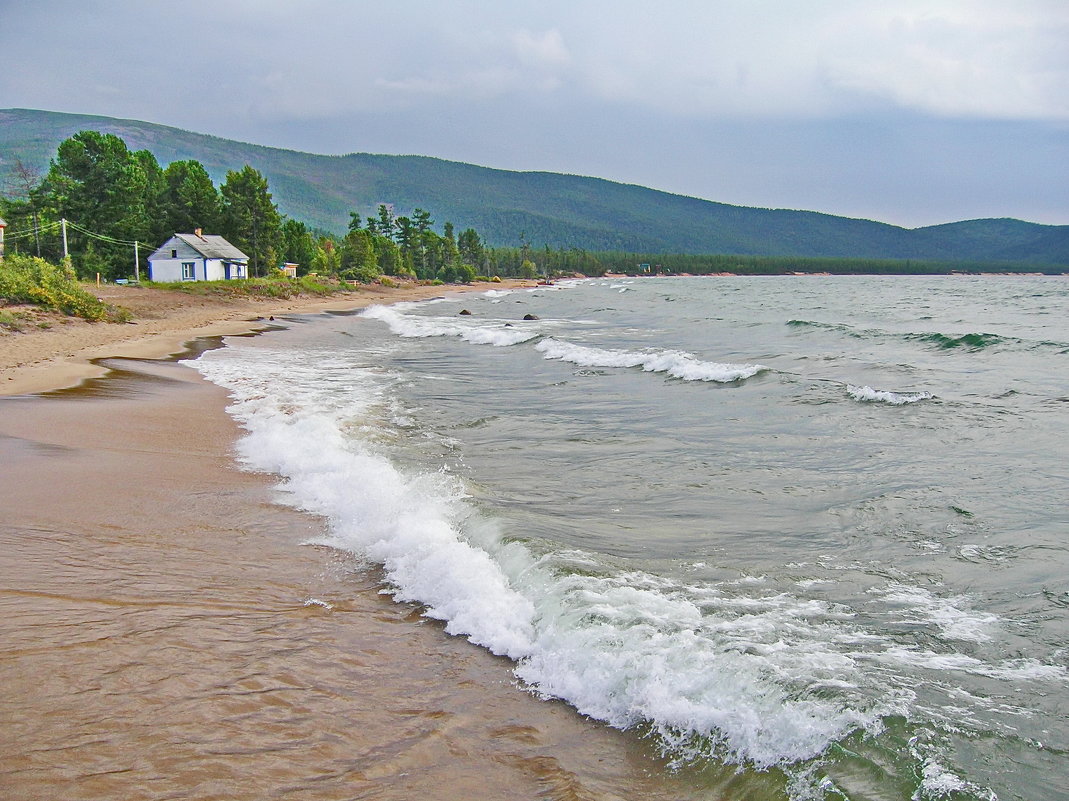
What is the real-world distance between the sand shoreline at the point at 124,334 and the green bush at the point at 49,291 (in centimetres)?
85

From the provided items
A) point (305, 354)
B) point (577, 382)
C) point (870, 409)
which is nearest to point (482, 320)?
point (305, 354)

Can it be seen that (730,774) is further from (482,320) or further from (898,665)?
(482,320)

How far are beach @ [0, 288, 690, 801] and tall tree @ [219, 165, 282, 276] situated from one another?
63101 millimetres

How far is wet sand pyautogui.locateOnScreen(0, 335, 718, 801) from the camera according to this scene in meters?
3.05

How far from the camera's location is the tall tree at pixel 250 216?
64.0 m

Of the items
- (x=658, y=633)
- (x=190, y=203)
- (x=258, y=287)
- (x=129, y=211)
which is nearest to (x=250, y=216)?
(x=190, y=203)

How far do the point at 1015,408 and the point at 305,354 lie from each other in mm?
17857

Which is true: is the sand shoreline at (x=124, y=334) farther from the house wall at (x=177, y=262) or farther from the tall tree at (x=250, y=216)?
the tall tree at (x=250, y=216)

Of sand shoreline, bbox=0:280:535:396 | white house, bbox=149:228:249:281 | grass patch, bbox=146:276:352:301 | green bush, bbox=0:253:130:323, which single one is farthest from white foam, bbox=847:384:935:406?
white house, bbox=149:228:249:281

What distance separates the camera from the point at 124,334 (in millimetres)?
A: 24781

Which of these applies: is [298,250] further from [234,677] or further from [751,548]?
[234,677]

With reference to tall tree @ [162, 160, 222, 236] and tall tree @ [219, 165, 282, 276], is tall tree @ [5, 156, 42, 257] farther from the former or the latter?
tall tree @ [219, 165, 282, 276]

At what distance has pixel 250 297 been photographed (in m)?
50.6

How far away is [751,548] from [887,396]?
27.1 feet
